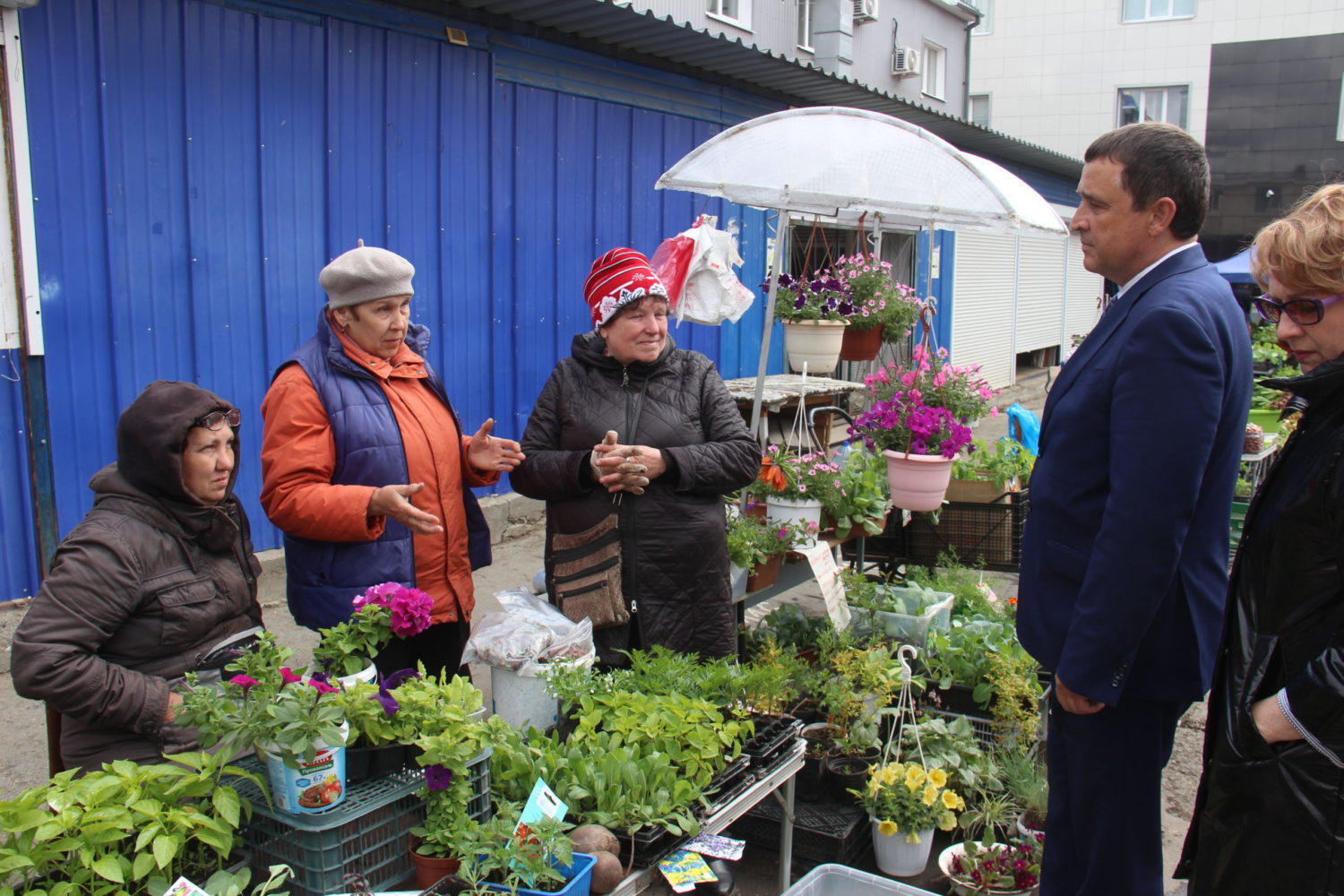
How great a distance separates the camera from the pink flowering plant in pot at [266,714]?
1.79m

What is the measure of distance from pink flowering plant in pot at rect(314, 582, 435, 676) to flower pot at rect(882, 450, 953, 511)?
3.08 metres

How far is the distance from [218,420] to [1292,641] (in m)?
2.35

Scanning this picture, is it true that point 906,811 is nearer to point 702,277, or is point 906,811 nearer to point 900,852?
point 900,852

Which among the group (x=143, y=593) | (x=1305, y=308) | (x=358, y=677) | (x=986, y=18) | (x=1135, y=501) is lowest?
(x=358, y=677)

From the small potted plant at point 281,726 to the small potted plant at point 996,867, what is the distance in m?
2.03

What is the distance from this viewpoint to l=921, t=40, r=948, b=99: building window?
758 inches

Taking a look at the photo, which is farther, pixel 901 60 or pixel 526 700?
pixel 901 60

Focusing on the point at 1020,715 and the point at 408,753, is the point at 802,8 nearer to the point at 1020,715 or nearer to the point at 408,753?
the point at 1020,715

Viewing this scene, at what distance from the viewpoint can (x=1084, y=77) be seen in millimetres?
24609

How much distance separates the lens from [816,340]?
6.45 metres

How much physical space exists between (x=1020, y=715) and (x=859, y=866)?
0.82 m

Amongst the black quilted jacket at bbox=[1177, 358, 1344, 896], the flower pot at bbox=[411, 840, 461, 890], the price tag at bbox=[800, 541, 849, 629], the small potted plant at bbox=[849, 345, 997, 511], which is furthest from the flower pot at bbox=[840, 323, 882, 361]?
the flower pot at bbox=[411, 840, 461, 890]

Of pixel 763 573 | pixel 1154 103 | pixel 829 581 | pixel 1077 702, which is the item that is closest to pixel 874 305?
pixel 829 581

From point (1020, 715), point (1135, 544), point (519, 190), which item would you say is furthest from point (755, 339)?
point (1135, 544)
